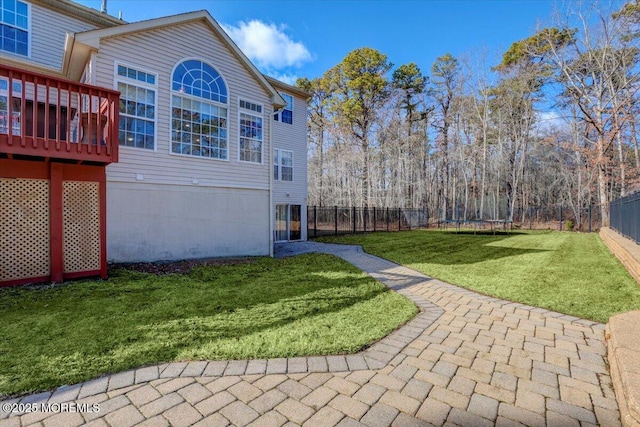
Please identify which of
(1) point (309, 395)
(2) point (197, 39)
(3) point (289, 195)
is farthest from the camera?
(3) point (289, 195)

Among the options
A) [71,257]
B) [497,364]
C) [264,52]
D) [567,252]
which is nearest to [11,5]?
[71,257]

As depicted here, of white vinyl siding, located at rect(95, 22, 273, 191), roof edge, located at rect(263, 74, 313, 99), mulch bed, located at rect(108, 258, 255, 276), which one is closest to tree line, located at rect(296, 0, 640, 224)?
roof edge, located at rect(263, 74, 313, 99)

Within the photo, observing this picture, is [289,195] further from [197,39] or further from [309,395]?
[309,395]

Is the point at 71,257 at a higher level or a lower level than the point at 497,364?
higher

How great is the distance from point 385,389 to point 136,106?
7.84 meters

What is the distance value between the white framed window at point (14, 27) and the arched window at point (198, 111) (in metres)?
4.25

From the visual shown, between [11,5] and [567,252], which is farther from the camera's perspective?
[567,252]

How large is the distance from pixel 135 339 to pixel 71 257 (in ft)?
11.9

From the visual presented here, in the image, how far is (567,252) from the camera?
895 cm

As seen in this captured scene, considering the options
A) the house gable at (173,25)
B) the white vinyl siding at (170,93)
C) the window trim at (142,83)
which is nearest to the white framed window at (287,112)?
the house gable at (173,25)

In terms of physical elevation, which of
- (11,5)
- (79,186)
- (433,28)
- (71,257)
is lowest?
(71,257)

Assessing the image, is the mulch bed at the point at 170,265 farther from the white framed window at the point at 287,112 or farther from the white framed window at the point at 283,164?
the white framed window at the point at 287,112

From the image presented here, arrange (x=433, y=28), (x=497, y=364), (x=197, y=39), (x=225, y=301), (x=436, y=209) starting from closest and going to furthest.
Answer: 1. (x=497, y=364)
2. (x=225, y=301)
3. (x=197, y=39)
4. (x=433, y=28)
5. (x=436, y=209)

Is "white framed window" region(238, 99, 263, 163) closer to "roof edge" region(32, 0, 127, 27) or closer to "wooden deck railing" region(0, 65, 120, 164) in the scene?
"wooden deck railing" region(0, 65, 120, 164)
